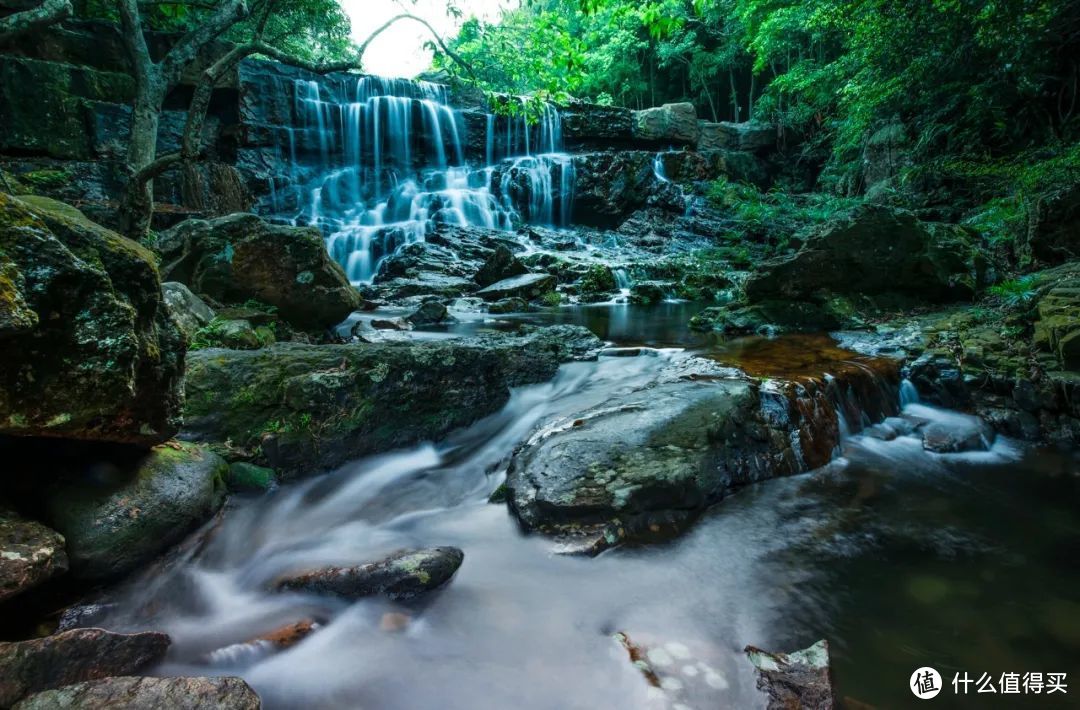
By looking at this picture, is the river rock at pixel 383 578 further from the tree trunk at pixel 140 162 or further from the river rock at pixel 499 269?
the river rock at pixel 499 269

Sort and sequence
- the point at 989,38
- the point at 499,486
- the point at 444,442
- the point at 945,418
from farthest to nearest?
1. the point at 989,38
2. the point at 945,418
3. the point at 444,442
4. the point at 499,486

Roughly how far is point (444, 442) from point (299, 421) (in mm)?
1047

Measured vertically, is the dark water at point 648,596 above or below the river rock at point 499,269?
below

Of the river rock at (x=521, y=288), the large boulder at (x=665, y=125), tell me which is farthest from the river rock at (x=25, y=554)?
the large boulder at (x=665, y=125)

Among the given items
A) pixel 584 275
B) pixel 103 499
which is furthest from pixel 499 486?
pixel 584 275

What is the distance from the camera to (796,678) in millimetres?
1871

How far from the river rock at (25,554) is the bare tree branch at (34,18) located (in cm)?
597

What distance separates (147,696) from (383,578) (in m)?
0.97

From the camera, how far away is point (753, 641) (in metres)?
2.11

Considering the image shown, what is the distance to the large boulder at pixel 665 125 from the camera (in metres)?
23.1

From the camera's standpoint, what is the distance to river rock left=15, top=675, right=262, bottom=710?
148 centimetres

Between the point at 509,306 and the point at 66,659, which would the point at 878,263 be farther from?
the point at 66,659

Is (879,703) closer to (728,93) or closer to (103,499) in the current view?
(103,499)

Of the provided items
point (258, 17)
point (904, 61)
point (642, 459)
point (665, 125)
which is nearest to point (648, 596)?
point (642, 459)
